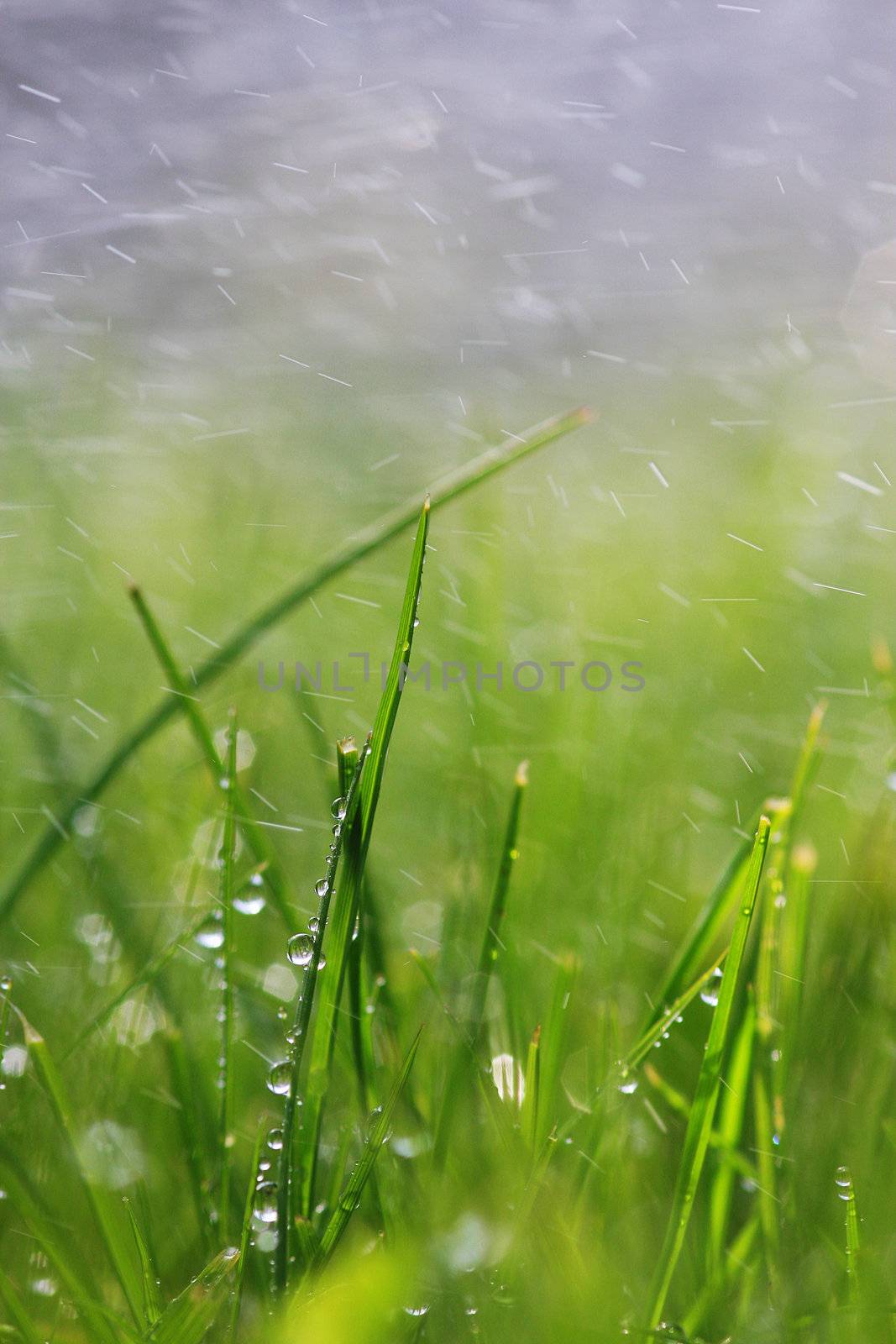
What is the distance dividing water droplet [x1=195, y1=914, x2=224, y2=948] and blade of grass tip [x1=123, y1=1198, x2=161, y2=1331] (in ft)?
0.45

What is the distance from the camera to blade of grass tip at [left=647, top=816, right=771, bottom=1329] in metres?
0.37

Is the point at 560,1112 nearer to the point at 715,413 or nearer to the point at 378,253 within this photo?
the point at 715,413

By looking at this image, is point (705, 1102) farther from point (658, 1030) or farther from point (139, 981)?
point (139, 981)

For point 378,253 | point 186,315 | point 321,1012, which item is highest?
point 321,1012

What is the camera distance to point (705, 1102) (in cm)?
39

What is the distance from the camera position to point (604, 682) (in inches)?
45.9

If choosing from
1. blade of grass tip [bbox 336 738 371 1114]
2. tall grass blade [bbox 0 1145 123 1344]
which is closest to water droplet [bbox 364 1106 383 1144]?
blade of grass tip [bbox 336 738 371 1114]

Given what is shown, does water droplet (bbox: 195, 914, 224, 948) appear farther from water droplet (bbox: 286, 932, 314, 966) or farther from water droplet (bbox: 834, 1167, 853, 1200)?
water droplet (bbox: 834, 1167, 853, 1200)

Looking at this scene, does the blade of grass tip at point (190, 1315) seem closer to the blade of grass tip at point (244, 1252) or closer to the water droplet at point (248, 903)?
the blade of grass tip at point (244, 1252)

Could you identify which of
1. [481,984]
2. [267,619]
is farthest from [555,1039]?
[267,619]

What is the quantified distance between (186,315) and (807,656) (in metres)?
1.62

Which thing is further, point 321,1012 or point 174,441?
point 174,441

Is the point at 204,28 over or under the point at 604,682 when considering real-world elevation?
over

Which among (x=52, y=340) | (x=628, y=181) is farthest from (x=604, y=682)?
(x=628, y=181)
